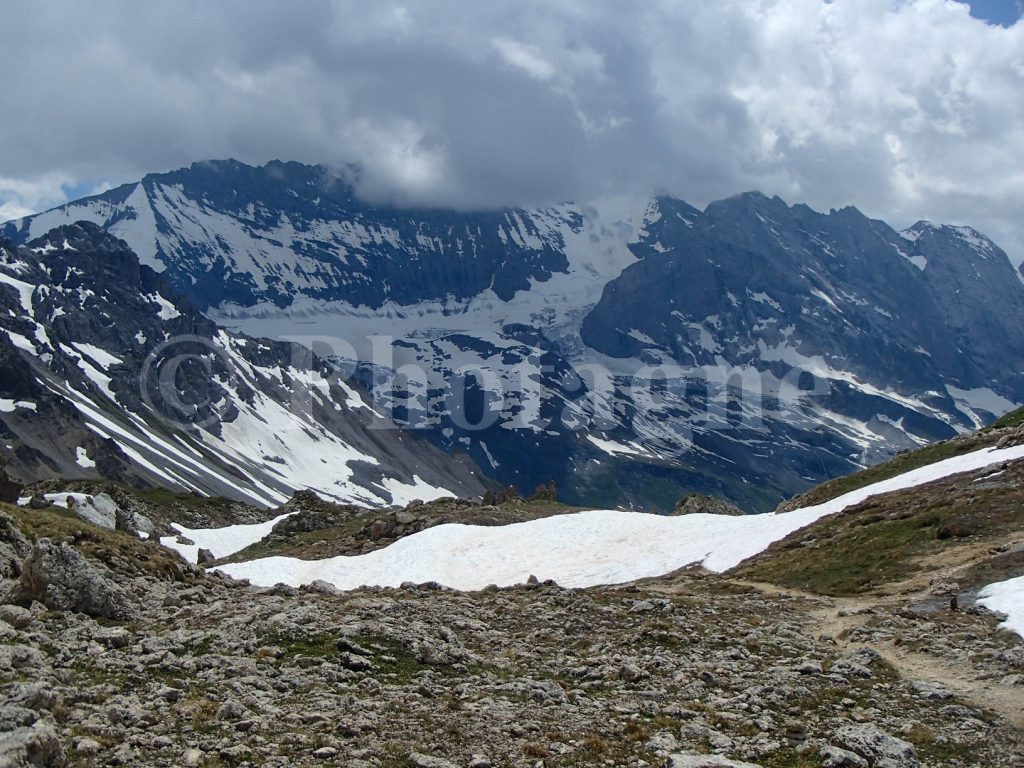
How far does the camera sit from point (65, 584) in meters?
23.1

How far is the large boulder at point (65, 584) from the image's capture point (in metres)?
22.9

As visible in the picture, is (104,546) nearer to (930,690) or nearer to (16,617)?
(16,617)

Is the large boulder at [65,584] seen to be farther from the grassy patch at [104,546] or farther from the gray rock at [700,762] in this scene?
the gray rock at [700,762]

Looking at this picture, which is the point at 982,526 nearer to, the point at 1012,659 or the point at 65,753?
the point at 1012,659

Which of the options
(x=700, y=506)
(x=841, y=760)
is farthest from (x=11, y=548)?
(x=700, y=506)

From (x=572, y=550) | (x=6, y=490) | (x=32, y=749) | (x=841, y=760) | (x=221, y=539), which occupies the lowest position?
(x=221, y=539)

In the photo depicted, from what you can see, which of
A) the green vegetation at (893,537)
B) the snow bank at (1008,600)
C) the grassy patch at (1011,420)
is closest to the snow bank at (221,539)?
the green vegetation at (893,537)

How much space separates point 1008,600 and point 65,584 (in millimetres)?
26251

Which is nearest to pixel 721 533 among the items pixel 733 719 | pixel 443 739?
pixel 733 719

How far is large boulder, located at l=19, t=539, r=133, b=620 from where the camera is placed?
2292 centimetres

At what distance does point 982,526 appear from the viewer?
125 ft

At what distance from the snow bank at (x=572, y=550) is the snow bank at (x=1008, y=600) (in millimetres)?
18007

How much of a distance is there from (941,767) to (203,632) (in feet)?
52.4

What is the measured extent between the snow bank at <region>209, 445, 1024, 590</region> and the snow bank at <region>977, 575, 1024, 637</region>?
18.0 metres
